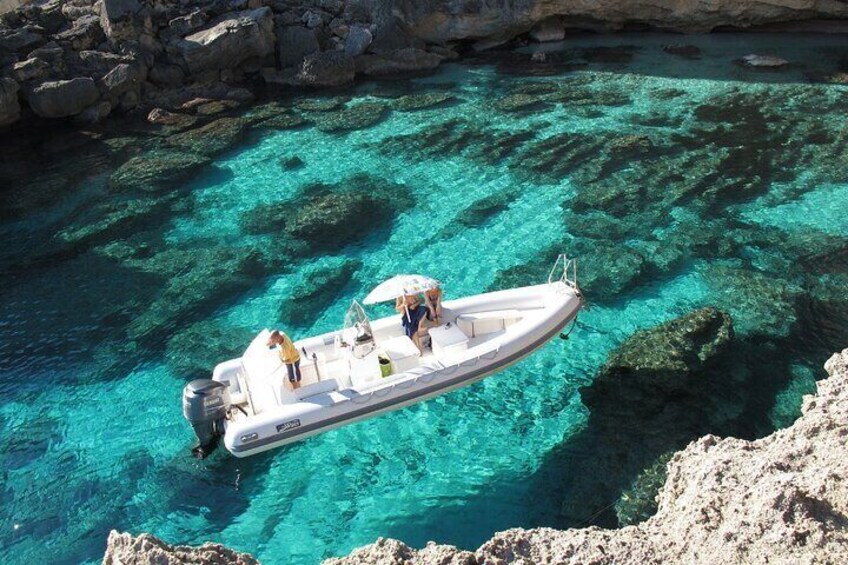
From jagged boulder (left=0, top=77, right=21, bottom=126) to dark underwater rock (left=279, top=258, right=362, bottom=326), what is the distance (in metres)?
13.6

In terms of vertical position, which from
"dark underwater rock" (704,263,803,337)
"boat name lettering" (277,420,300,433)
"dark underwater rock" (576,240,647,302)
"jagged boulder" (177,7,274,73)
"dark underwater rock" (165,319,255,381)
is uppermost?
"jagged boulder" (177,7,274,73)

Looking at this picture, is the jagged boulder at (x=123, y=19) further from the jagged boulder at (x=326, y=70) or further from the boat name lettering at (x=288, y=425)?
the boat name lettering at (x=288, y=425)

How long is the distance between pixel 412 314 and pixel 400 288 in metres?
0.47

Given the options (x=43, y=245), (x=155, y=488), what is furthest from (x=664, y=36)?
(x=155, y=488)

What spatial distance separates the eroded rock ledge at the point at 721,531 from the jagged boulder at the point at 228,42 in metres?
20.8

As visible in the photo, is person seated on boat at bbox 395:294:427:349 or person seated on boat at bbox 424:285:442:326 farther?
person seated on boat at bbox 424:285:442:326

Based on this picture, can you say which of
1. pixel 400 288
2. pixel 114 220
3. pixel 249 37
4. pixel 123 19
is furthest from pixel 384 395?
pixel 123 19

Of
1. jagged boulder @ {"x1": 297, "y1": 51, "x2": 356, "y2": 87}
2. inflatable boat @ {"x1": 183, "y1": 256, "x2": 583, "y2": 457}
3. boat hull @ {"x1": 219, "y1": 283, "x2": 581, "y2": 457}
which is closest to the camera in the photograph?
boat hull @ {"x1": 219, "y1": 283, "x2": 581, "y2": 457}

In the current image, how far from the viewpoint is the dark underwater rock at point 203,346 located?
38.4 feet

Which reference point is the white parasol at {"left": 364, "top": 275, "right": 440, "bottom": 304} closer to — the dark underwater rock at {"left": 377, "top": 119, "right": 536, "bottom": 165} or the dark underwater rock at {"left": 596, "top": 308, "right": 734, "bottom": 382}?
the dark underwater rock at {"left": 596, "top": 308, "right": 734, "bottom": 382}

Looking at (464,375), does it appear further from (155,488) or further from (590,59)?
(590,59)

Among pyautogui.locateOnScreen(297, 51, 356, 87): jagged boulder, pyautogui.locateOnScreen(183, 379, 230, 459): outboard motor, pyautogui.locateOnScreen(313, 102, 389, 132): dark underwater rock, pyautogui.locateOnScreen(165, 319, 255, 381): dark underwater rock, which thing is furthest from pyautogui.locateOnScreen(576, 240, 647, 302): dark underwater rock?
pyautogui.locateOnScreen(297, 51, 356, 87): jagged boulder

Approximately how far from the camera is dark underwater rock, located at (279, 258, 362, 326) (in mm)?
12805

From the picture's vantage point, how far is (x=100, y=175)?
19.1 meters
